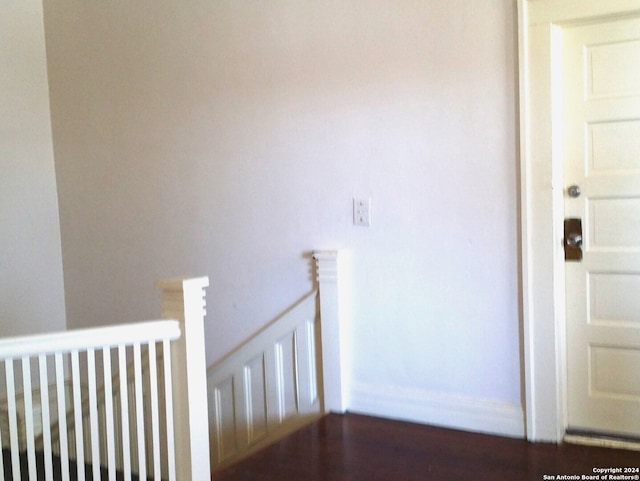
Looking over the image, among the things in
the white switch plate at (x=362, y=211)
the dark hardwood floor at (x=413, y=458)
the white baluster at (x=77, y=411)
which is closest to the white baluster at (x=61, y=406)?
the white baluster at (x=77, y=411)

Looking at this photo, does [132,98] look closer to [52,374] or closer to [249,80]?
[249,80]

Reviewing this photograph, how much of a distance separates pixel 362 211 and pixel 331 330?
21.8 inches

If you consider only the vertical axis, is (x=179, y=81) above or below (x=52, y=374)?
above

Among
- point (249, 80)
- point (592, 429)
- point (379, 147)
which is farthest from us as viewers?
point (249, 80)

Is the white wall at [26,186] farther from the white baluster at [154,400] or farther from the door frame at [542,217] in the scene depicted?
the door frame at [542,217]

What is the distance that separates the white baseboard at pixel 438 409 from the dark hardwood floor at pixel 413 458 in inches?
1.8

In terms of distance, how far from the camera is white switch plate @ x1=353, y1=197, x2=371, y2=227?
2713mm

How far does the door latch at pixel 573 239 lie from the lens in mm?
2422

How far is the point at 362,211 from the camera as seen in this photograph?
8.95 ft

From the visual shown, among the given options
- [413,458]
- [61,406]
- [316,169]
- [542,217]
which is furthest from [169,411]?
[542,217]

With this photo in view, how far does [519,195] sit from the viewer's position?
2412 mm

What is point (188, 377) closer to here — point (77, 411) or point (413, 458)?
point (77, 411)

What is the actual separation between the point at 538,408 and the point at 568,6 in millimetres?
1532

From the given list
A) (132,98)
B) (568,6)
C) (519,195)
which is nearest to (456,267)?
(519,195)
